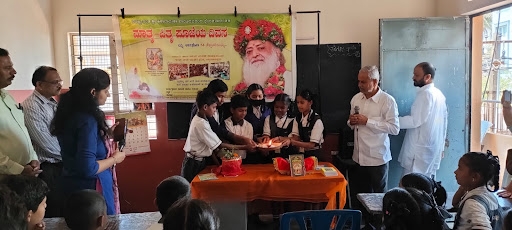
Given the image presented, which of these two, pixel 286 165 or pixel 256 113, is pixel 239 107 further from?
pixel 286 165

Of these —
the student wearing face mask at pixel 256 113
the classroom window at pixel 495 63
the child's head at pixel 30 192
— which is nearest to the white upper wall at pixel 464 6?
the classroom window at pixel 495 63

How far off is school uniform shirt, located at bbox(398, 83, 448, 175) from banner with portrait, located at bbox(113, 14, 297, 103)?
1327mm

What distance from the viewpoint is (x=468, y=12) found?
4184 millimetres

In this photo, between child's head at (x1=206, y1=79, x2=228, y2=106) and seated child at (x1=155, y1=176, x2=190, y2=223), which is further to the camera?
child's head at (x1=206, y1=79, x2=228, y2=106)

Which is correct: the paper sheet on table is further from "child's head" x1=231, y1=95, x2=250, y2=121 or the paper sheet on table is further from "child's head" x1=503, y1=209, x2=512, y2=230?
"child's head" x1=231, y1=95, x2=250, y2=121

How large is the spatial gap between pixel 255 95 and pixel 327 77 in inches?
36.9

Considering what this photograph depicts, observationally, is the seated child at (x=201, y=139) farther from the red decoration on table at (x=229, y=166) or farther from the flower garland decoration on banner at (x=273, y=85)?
the flower garland decoration on banner at (x=273, y=85)

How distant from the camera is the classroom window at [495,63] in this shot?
4.29 meters

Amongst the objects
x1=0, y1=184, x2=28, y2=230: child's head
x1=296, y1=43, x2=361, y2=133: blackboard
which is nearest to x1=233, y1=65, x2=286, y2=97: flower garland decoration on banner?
x1=296, y1=43, x2=361, y2=133: blackboard

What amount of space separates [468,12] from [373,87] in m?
1.34

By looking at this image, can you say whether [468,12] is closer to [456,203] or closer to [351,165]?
[351,165]

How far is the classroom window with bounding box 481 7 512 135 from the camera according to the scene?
4285mm

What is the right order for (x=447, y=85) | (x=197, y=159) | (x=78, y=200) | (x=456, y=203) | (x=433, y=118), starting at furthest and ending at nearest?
(x=447, y=85) → (x=433, y=118) → (x=197, y=159) → (x=456, y=203) → (x=78, y=200)

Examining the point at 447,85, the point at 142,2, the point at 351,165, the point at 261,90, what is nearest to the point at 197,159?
the point at 261,90
